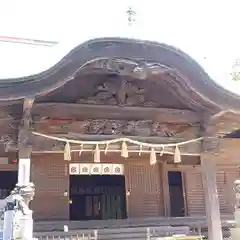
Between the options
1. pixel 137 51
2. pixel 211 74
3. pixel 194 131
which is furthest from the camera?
pixel 194 131

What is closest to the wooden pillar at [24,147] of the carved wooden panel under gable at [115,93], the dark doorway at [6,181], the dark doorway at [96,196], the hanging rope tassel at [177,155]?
the carved wooden panel under gable at [115,93]

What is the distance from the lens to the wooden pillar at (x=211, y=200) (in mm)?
6848

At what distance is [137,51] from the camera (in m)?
6.00

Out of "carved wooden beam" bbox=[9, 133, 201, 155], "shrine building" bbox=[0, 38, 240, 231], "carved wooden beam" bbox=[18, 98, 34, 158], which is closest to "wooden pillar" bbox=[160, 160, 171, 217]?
"shrine building" bbox=[0, 38, 240, 231]

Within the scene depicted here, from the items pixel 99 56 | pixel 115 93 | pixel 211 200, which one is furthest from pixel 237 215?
Answer: pixel 99 56

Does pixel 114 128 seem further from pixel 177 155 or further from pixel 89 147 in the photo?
pixel 177 155

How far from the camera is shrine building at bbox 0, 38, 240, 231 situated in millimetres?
→ 5906

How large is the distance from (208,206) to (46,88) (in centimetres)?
362

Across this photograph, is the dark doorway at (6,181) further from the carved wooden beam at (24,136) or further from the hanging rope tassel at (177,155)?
the hanging rope tassel at (177,155)

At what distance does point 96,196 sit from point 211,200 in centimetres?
564

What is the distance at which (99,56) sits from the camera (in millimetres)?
5879

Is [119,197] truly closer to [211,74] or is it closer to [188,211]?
[188,211]

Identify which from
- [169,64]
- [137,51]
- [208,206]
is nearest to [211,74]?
[169,64]

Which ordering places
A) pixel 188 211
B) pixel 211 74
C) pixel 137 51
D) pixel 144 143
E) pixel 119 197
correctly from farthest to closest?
1. pixel 119 197
2. pixel 188 211
3. pixel 144 143
4. pixel 211 74
5. pixel 137 51
